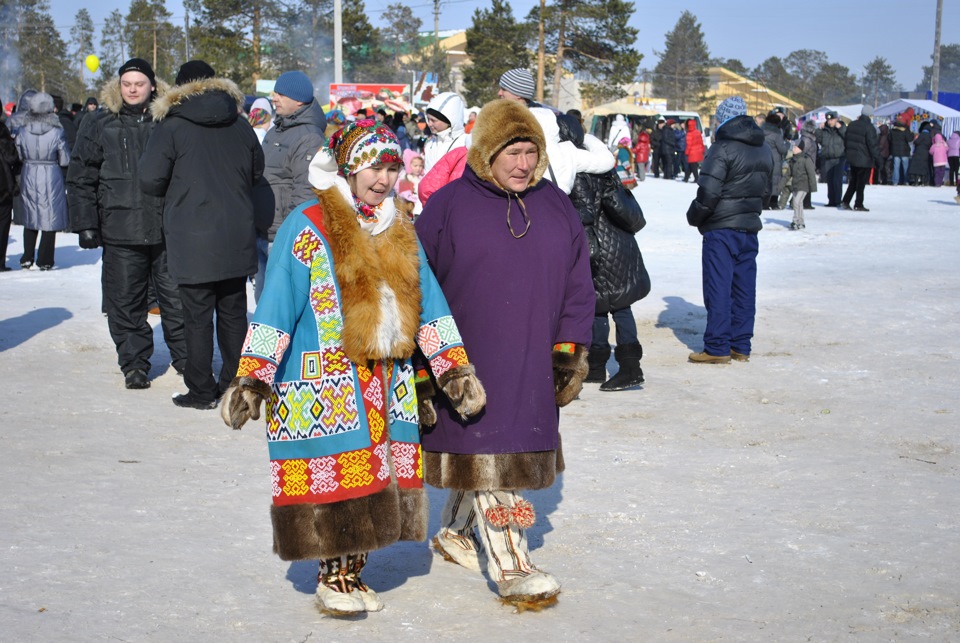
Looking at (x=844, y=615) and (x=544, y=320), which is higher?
(x=544, y=320)

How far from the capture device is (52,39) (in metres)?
69.8

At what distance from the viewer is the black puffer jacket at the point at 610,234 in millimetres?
6844

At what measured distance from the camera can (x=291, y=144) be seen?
7578mm

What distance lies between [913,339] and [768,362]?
5.07 ft

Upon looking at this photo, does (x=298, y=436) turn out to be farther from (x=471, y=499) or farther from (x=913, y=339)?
(x=913, y=339)

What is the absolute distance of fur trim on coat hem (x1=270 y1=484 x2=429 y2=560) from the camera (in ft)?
11.9

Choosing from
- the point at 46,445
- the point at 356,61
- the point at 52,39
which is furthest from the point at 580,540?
the point at 52,39

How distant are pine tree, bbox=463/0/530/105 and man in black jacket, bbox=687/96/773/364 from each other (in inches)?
1821

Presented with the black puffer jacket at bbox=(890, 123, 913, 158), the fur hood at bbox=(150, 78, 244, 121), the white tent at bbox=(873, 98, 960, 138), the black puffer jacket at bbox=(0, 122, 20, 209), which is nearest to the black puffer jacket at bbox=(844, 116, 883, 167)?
the black puffer jacket at bbox=(890, 123, 913, 158)

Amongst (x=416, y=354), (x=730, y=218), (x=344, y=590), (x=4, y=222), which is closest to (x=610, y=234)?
(x=730, y=218)

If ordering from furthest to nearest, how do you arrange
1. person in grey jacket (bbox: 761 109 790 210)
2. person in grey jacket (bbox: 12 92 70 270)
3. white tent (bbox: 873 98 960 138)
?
white tent (bbox: 873 98 960 138), person in grey jacket (bbox: 761 109 790 210), person in grey jacket (bbox: 12 92 70 270)

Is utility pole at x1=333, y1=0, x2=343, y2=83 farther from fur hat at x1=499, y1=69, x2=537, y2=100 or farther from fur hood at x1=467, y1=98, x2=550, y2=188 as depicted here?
fur hood at x1=467, y1=98, x2=550, y2=188

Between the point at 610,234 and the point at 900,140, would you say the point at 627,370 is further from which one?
the point at 900,140

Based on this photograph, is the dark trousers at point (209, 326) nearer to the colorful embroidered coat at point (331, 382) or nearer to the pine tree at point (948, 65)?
the colorful embroidered coat at point (331, 382)
